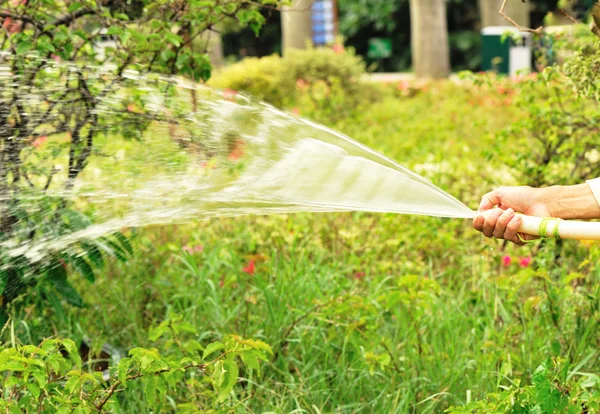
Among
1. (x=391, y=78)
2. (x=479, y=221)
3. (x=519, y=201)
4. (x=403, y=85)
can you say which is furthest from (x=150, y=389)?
(x=391, y=78)

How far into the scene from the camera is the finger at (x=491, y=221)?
2078 millimetres

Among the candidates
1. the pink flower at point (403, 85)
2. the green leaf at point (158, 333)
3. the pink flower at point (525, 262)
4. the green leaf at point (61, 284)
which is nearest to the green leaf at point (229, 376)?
the green leaf at point (158, 333)

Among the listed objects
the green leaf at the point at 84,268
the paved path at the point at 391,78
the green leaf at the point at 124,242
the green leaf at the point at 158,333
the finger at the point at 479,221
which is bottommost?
the green leaf at the point at 158,333

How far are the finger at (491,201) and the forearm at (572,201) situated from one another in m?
0.11

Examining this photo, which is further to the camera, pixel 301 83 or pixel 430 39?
pixel 430 39

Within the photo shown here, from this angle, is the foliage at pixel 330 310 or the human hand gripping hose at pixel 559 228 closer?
the human hand gripping hose at pixel 559 228

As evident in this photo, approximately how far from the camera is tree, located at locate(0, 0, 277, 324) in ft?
9.18

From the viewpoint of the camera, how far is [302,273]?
3.67 meters

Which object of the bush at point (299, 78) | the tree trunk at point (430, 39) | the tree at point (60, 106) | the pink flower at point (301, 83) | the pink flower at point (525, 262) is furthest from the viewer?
the tree trunk at point (430, 39)

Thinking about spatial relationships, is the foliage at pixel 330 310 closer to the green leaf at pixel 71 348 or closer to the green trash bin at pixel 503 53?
the green leaf at pixel 71 348

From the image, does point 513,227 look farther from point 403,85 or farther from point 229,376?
point 403,85

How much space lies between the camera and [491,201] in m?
2.26

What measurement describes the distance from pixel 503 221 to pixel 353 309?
99cm

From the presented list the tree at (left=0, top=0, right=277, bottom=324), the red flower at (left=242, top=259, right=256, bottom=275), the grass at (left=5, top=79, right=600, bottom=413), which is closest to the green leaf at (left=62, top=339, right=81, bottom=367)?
the grass at (left=5, top=79, right=600, bottom=413)
